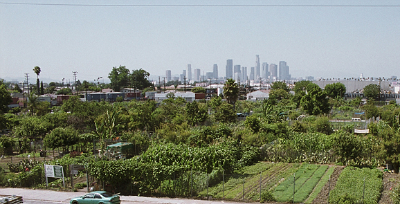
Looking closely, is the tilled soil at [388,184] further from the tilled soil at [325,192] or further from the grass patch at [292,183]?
the grass patch at [292,183]

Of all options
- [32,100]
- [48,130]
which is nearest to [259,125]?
[48,130]

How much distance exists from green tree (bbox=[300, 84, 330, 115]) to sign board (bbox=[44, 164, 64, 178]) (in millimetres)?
40160

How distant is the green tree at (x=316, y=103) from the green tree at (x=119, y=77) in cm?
12233

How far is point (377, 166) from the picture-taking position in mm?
25812

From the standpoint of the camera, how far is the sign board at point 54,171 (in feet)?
71.2

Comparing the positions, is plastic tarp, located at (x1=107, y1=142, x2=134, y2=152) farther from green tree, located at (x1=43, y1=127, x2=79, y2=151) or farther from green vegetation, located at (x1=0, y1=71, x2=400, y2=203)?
green tree, located at (x1=43, y1=127, x2=79, y2=151)

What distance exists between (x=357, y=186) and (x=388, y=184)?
2.49 meters

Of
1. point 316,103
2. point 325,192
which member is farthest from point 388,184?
point 316,103

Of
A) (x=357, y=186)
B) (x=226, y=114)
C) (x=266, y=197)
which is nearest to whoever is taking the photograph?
(x=266, y=197)

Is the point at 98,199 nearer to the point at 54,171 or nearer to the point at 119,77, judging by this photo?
the point at 54,171

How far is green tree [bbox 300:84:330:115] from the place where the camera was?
2084 inches

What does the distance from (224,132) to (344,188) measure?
15104mm

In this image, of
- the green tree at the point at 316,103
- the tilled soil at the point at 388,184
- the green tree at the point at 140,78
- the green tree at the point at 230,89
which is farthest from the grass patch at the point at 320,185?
the green tree at the point at 140,78

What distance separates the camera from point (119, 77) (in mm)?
164750
